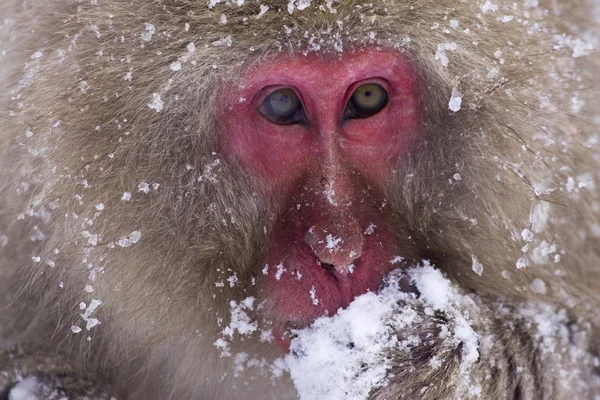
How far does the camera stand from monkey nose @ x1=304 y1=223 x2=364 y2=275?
6.14 ft

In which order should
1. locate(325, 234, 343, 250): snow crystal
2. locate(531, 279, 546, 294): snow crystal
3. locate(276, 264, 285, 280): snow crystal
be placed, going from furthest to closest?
locate(531, 279, 546, 294): snow crystal < locate(276, 264, 285, 280): snow crystal < locate(325, 234, 343, 250): snow crystal

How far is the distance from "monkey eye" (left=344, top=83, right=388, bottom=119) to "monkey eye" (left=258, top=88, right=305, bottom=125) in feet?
0.47

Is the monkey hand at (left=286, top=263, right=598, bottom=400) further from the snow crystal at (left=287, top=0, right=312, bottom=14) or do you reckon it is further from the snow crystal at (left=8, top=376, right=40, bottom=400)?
the snow crystal at (left=8, top=376, right=40, bottom=400)

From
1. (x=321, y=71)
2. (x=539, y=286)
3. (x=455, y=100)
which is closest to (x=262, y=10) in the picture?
(x=321, y=71)

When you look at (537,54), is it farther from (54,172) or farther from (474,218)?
(54,172)

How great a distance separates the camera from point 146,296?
2.13 meters

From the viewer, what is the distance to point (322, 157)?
1.99 m

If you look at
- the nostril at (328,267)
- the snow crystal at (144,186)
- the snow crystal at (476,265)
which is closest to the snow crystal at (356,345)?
the nostril at (328,267)

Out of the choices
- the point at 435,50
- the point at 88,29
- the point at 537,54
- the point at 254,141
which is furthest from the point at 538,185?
the point at 88,29

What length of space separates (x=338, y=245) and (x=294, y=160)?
11.6 inches

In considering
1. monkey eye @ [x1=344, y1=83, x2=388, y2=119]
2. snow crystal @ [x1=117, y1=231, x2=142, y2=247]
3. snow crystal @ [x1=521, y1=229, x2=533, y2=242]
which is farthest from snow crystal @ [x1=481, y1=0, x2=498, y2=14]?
snow crystal @ [x1=117, y1=231, x2=142, y2=247]

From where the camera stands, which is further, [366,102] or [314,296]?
[366,102]

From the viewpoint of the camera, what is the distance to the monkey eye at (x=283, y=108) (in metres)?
2.00

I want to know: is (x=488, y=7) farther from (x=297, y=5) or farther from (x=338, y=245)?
(x=338, y=245)
